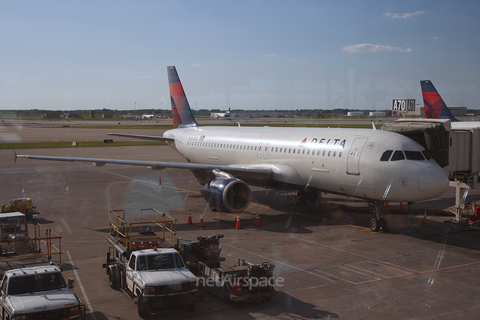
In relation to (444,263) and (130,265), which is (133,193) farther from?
(444,263)

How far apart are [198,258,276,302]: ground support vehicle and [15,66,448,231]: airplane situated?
7432 millimetres

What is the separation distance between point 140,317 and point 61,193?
719 inches

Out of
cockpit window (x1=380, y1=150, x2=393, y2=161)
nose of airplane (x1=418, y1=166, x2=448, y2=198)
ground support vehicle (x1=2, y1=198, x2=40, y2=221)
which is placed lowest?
ground support vehicle (x1=2, y1=198, x2=40, y2=221)

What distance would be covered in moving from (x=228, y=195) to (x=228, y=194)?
47 millimetres

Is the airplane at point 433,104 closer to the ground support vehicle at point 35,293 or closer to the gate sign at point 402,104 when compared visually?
the gate sign at point 402,104

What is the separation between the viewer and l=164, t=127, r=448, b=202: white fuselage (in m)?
15.2

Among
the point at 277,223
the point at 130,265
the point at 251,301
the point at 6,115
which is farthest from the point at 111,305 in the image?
the point at 6,115

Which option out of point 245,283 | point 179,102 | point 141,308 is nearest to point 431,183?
point 245,283

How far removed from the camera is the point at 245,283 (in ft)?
33.0

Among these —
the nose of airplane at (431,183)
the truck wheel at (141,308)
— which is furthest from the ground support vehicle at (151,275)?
the nose of airplane at (431,183)

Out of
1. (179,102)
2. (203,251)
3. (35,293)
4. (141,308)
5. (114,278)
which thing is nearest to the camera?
(35,293)

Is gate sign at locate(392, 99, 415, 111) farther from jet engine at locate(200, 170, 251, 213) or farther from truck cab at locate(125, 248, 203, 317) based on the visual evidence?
truck cab at locate(125, 248, 203, 317)

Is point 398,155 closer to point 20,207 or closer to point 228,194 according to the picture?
point 228,194

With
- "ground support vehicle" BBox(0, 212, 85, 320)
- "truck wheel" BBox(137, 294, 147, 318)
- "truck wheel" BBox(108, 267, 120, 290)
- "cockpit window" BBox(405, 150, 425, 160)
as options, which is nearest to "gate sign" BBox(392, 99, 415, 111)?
"cockpit window" BBox(405, 150, 425, 160)
